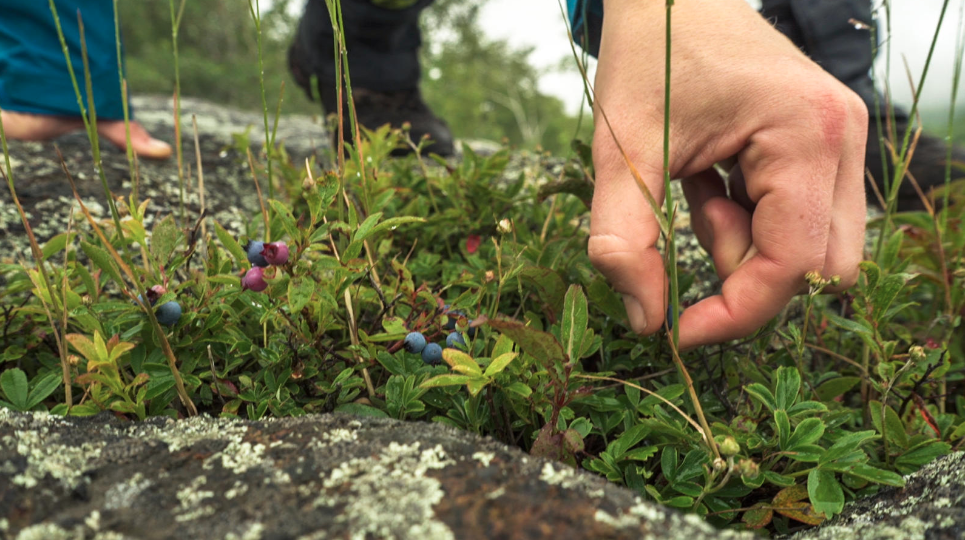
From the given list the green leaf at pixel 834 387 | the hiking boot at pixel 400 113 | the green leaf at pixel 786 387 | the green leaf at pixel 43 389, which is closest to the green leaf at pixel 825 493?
the green leaf at pixel 786 387

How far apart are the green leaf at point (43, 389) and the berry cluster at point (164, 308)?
0.22 meters

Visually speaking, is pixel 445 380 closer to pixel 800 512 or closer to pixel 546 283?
pixel 546 283

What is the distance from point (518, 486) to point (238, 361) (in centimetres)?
66

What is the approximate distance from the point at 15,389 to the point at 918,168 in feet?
12.8

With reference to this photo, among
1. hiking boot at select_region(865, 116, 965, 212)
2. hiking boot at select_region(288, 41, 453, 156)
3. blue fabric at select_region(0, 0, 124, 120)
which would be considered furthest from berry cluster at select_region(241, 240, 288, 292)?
hiking boot at select_region(865, 116, 965, 212)

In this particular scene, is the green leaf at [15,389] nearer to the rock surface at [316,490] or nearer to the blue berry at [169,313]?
the rock surface at [316,490]

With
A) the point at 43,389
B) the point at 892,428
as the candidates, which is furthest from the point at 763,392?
the point at 43,389

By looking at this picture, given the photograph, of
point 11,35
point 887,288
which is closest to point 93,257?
point 887,288

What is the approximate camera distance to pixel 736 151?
1.29 meters

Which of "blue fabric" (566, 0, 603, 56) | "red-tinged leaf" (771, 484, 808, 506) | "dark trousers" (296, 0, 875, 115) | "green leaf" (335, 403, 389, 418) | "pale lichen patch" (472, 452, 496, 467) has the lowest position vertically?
"red-tinged leaf" (771, 484, 808, 506)

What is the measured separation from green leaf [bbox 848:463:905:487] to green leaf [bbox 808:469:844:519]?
0.04m

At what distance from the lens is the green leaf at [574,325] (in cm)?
107

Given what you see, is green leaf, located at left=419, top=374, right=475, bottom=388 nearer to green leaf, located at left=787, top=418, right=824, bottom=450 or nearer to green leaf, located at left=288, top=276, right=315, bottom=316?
green leaf, located at left=288, top=276, right=315, bottom=316

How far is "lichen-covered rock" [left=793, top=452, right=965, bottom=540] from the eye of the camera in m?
0.82
